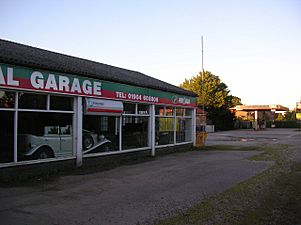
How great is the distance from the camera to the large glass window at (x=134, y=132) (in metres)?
15.8

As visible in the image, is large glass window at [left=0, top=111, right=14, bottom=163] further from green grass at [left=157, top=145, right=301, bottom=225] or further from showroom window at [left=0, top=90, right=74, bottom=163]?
green grass at [left=157, top=145, right=301, bottom=225]

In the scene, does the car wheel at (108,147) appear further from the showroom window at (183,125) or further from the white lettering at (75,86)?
the showroom window at (183,125)

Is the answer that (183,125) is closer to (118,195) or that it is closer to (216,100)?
(118,195)

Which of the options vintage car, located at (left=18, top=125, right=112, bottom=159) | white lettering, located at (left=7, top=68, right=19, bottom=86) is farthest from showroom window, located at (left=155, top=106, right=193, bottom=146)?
white lettering, located at (left=7, top=68, right=19, bottom=86)

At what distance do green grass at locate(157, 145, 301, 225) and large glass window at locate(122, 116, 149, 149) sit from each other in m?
6.76

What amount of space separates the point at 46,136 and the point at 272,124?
66.6 m

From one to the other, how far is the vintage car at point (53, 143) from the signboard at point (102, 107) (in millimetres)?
882

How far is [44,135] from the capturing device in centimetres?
1185

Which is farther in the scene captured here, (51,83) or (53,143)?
(53,143)

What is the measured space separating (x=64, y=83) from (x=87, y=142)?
2694 mm

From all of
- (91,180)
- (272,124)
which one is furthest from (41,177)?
(272,124)

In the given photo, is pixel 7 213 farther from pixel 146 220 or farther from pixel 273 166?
pixel 273 166

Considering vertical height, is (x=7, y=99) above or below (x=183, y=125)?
above

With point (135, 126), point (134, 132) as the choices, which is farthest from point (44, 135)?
point (135, 126)
